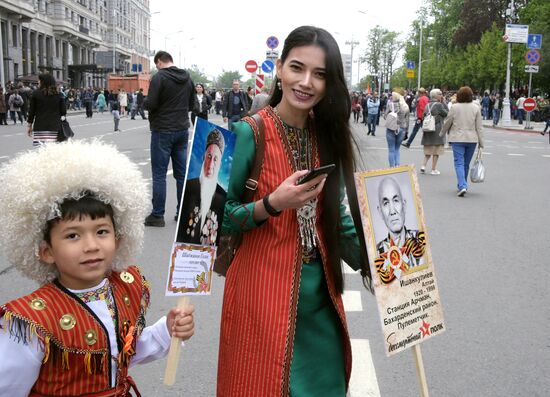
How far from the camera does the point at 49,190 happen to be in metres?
1.87

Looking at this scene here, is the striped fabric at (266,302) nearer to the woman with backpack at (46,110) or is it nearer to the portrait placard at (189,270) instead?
the portrait placard at (189,270)

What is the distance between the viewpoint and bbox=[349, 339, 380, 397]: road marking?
351cm

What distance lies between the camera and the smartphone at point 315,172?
203 centimetres

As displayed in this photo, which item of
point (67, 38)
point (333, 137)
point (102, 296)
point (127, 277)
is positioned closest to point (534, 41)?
point (333, 137)

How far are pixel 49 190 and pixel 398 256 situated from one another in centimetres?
123

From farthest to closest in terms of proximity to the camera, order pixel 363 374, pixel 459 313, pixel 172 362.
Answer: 1. pixel 459 313
2. pixel 363 374
3. pixel 172 362

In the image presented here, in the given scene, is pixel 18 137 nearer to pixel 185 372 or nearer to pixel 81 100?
pixel 185 372

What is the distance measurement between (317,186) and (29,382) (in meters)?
1.03

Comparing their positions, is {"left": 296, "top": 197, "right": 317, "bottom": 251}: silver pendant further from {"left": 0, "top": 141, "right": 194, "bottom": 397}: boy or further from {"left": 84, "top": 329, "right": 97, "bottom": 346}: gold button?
Answer: {"left": 84, "top": 329, "right": 97, "bottom": 346}: gold button

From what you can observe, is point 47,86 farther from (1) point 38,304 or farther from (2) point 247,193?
(1) point 38,304

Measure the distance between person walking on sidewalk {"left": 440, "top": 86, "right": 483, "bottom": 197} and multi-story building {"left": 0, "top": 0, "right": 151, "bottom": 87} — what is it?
31.7m

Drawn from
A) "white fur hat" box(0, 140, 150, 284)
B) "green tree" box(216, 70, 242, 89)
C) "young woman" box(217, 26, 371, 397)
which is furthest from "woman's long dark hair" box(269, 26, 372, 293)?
"green tree" box(216, 70, 242, 89)

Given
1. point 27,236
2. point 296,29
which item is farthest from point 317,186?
point 27,236

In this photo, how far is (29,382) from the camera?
180 cm
